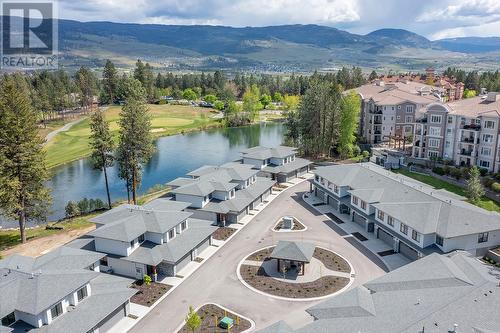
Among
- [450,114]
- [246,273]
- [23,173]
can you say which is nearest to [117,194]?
[23,173]

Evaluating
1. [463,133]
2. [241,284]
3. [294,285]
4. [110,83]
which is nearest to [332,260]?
[294,285]

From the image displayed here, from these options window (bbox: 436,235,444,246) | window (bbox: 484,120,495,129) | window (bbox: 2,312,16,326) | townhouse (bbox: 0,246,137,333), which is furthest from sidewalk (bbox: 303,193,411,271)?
window (bbox: 2,312,16,326)

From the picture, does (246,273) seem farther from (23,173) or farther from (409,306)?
(23,173)

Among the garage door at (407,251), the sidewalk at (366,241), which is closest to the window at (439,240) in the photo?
the garage door at (407,251)

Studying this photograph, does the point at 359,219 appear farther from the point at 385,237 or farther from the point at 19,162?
the point at 19,162

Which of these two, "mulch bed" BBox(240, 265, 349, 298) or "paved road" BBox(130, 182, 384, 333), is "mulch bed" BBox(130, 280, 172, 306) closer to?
"paved road" BBox(130, 182, 384, 333)

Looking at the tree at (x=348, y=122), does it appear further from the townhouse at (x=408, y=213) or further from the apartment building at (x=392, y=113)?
the townhouse at (x=408, y=213)
